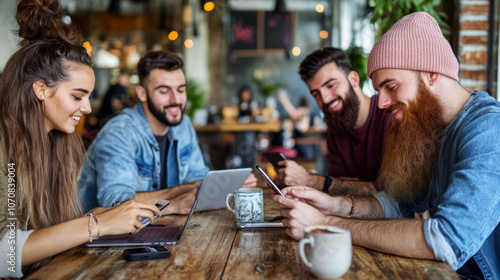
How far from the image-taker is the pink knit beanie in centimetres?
150

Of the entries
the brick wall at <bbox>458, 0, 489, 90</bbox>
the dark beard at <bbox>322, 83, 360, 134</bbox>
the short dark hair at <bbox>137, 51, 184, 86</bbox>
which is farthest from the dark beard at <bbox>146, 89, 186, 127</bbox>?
the brick wall at <bbox>458, 0, 489, 90</bbox>

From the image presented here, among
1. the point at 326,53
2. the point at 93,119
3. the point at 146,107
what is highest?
the point at 326,53

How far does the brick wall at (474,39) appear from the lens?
2.49m

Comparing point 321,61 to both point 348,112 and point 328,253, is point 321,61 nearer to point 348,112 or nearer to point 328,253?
point 348,112

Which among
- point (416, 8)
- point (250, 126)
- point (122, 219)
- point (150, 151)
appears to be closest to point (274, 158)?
point (150, 151)

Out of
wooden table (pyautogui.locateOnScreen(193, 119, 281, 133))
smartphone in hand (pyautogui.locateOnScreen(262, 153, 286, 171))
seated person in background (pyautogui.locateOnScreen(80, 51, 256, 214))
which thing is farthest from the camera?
wooden table (pyautogui.locateOnScreen(193, 119, 281, 133))

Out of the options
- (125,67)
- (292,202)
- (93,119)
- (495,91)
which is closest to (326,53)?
(495,91)

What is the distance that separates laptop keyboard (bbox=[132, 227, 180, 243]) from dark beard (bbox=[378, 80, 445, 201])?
84 centimetres

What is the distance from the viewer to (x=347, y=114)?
2.53m

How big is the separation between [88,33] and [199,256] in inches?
356

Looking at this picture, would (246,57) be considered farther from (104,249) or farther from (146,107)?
(104,249)

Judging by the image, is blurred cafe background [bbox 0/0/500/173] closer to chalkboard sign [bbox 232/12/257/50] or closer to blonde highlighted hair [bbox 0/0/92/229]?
chalkboard sign [bbox 232/12/257/50]

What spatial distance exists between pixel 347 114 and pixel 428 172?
0.97m

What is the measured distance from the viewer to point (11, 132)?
146 centimetres
